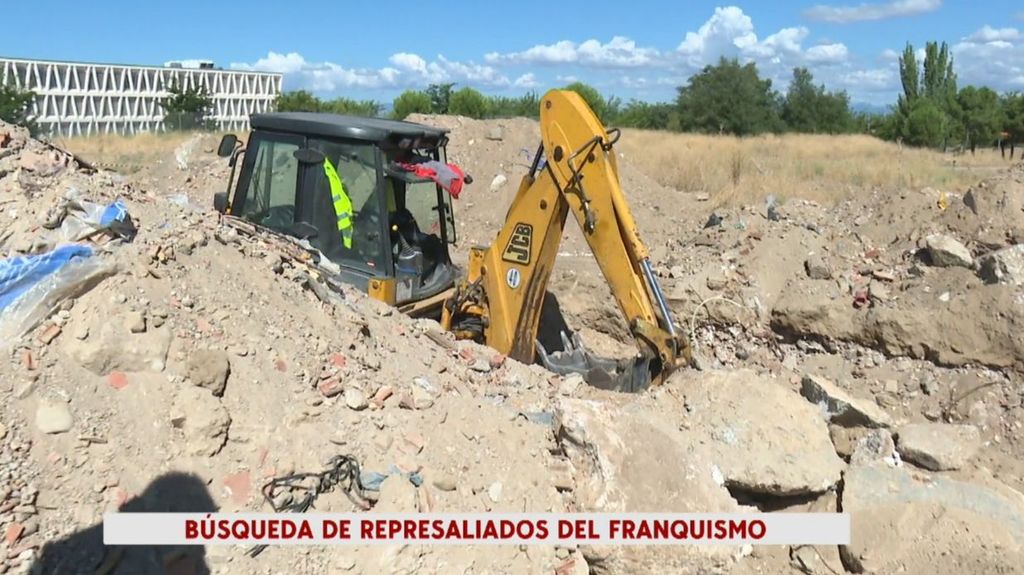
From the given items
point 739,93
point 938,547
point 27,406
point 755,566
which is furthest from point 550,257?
point 739,93

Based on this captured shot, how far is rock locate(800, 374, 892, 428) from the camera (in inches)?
223

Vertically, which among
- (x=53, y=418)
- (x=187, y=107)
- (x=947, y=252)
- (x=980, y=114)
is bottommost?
(x=53, y=418)

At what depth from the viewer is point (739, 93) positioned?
40.8 m

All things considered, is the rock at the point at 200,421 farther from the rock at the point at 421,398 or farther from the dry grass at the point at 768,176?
the dry grass at the point at 768,176

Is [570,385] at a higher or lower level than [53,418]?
lower

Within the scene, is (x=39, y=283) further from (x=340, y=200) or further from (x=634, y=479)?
(x=634, y=479)

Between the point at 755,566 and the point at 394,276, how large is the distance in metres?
3.25

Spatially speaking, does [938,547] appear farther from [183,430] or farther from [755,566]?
[183,430]

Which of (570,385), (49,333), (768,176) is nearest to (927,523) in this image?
(570,385)

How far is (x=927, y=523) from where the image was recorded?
15.1 ft

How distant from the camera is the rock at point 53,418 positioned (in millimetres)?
3582

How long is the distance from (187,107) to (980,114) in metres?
36.2

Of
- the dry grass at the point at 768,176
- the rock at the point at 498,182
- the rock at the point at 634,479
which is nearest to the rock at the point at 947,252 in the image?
the rock at the point at 634,479

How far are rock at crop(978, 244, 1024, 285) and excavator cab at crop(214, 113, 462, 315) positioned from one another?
4813 millimetres
